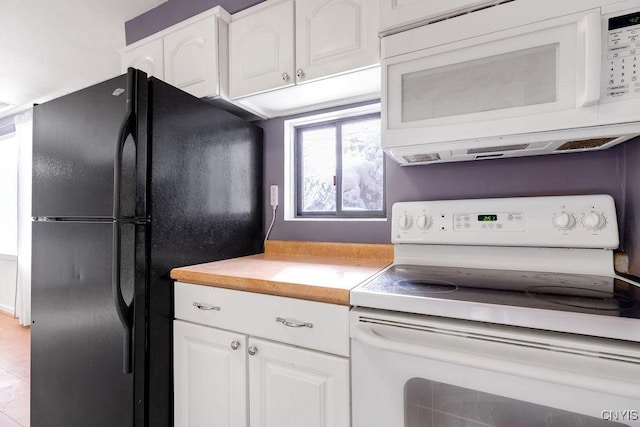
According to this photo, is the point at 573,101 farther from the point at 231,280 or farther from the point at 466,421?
the point at 231,280

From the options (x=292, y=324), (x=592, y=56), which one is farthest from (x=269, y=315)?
(x=592, y=56)

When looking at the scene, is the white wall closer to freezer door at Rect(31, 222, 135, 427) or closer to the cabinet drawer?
freezer door at Rect(31, 222, 135, 427)

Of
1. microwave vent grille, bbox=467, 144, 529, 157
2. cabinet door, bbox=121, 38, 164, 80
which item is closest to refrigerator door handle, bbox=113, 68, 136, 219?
cabinet door, bbox=121, 38, 164, 80

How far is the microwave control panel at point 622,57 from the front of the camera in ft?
2.72

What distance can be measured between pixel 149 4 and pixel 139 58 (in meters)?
0.41

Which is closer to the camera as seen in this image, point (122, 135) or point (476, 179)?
point (122, 135)

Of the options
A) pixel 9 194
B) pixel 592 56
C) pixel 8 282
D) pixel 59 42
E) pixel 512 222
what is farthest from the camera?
pixel 9 194

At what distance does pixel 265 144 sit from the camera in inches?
76.1

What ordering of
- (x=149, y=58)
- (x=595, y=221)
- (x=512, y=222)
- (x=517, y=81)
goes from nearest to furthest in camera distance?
(x=517, y=81) → (x=595, y=221) → (x=512, y=222) → (x=149, y=58)

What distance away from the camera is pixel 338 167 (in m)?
1.83

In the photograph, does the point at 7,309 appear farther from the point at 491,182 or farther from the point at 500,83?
the point at 500,83

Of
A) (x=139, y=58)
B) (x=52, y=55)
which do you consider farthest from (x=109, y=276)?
(x=52, y=55)

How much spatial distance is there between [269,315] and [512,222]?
997mm

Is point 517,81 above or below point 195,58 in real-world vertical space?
below
